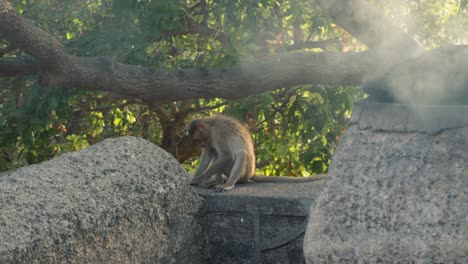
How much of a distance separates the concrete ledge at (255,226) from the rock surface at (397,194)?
1995 mm

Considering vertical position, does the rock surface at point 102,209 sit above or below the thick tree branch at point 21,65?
below

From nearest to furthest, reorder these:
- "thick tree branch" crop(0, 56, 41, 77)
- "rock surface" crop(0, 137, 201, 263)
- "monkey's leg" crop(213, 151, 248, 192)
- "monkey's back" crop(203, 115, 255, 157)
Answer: "rock surface" crop(0, 137, 201, 263) < "monkey's leg" crop(213, 151, 248, 192) < "thick tree branch" crop(0, 56, 41, 77) < "monkey's back" crop(203, 115, 255, 157)

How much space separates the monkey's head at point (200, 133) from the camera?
7.45 metres

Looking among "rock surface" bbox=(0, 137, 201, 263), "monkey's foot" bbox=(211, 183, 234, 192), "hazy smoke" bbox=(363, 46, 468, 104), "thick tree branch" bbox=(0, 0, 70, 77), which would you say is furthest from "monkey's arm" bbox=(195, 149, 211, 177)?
"hazy smoke" bbox=(363, 46, 468, 104)

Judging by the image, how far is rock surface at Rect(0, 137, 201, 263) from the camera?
12.5ft

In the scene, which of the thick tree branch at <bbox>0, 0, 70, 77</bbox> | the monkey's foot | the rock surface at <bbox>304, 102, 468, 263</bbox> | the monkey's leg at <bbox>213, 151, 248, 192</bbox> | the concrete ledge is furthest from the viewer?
the monkey's leg at <bbox>213, 151, 248, 192</bbox>

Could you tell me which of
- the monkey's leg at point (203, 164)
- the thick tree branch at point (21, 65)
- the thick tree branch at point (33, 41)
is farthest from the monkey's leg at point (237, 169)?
the thick tree branch at point (21, 65)

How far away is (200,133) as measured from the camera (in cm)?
747

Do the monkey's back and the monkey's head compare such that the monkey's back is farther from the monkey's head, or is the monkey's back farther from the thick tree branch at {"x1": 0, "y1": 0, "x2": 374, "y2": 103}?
the thick tree branch at {"x1": 0, "y1": 0, "x2": 374, "y2": 103}

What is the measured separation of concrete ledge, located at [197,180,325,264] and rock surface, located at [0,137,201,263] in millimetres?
141

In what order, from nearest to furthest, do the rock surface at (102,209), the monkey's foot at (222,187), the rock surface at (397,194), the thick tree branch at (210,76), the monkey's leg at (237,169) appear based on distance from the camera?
the rock surface at (397,194), the rock surface at (102,209), the monkey's foot at (222,187), the monkey's leg at (237,169), the thick tree branch at (210,76)

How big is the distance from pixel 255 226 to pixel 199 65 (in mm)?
3552

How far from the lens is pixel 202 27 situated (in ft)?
27.1

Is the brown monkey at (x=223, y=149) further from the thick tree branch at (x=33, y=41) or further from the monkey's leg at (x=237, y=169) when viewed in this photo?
the thick tree branch at (x=33, y=41)
